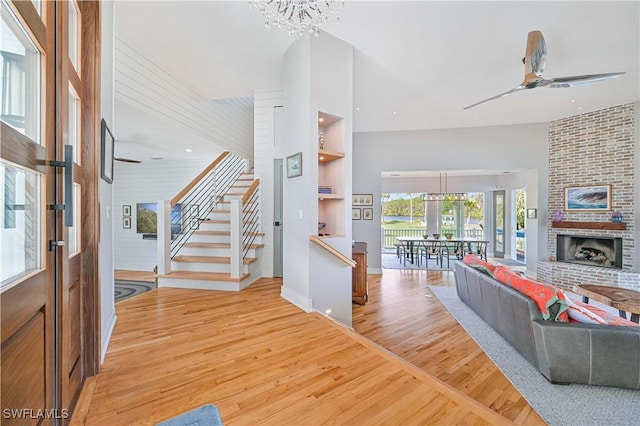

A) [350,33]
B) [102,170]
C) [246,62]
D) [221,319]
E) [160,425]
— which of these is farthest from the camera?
[246,62]

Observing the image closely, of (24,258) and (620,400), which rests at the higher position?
(24,258)

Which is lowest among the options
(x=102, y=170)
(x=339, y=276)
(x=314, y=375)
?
(x=314, y=375)

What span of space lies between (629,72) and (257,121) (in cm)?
612

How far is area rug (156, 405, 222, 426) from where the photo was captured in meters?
1.39

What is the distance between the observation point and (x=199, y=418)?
1435mm

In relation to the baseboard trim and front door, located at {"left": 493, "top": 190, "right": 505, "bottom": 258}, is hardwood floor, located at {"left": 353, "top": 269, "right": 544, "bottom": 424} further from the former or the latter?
front door, located at {"left": 493, "top": 190, "right": 505, "bottom": 258}

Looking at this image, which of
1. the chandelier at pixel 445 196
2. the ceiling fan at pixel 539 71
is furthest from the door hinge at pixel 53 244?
the chandelier at pixel 445 196

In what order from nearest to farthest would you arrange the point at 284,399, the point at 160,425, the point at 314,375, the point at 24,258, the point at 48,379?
the point at 24,258
the point at 48,379
the point at 160,425
the point at 284,399
the point at 314,375

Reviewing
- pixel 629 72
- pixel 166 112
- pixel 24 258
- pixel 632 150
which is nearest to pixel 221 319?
pixel 24 258

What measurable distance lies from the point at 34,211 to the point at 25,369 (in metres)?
0.61

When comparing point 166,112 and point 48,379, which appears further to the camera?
point 166,112

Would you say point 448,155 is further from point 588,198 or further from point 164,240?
point 164,240

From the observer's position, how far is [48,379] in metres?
1.17

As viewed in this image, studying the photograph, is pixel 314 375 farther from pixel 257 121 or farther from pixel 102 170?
pixel 257 121
